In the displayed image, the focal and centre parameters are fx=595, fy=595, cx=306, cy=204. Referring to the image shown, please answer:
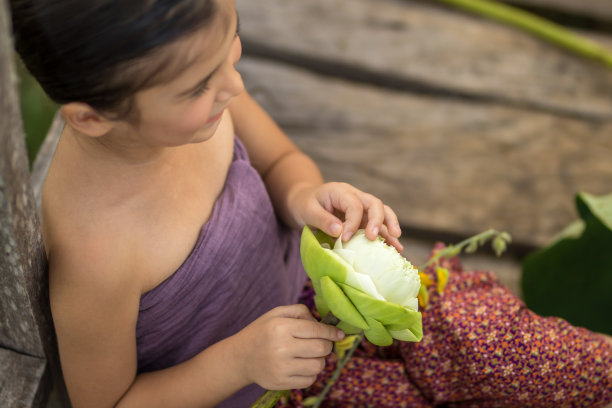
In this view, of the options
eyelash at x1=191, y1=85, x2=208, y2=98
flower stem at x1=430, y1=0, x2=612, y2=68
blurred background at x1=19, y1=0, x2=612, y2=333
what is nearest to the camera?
eyelash at x1=191, y1=85, x2=208, y2=98

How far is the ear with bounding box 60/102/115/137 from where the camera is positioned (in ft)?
1.54

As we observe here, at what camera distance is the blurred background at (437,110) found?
114 cm

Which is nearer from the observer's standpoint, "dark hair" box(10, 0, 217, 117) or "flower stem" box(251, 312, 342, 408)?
"dark hair" box(10, 0, 217, 117)

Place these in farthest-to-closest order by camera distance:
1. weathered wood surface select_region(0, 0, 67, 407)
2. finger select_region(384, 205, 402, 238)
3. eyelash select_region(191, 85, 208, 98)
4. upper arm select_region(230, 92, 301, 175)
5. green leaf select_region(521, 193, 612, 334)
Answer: upper arm select_region(230, 92, 301, 175), green leaf select_region(521, 193, 612, 334), finger select_region(384, 205, 402, 238), eyelash select_region(191, 85, 208, 98), weathered wood surface select_region(0, 0, 67, 407)

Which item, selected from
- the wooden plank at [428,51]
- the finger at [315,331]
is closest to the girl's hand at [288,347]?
the finger at [315,331]

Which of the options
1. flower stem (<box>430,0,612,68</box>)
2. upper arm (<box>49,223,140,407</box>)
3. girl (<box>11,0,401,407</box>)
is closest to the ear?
girl (<box>11,0,401,407</box>)

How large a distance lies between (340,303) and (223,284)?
24 cm

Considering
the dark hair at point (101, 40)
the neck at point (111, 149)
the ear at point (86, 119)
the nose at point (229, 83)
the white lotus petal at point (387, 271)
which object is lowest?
the white lotus petal at point (387, 271)

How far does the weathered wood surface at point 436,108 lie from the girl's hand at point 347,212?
0.48 metres

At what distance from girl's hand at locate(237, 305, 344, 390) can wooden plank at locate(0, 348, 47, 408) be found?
0.21 metres

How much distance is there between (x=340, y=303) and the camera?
47 cm

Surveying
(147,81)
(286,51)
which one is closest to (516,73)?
(286,51)

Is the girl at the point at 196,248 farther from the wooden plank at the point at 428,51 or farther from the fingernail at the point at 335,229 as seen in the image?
the wooden plank at the point at 428,51

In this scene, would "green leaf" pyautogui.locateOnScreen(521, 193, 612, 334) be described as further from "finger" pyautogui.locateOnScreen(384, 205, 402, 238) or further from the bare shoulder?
the bare shoulder
